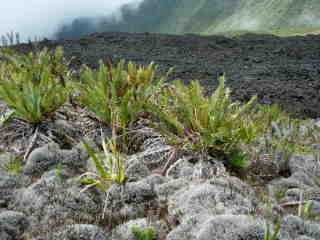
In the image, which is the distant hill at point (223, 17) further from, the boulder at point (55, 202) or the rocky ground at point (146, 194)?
the boulder at point (55, 202)

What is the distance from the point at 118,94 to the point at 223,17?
132 meters

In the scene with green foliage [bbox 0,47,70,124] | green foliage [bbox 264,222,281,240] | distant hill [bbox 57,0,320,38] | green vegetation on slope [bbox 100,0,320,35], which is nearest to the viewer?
green foliage [bbox 264,222,281,240]

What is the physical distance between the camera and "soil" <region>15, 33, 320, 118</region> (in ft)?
54.9

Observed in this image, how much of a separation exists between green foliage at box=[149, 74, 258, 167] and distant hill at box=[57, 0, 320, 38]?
74.1 meters

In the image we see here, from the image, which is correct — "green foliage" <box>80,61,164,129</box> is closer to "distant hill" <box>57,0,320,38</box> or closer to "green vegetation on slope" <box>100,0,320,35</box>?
"distant hill" <box>57,0,320,38</box>

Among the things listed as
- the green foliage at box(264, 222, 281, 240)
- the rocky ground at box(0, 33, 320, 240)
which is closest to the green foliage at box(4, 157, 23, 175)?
the rocky ground at box(0, 33, 320, 240)

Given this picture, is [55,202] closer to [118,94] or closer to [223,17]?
[118,94]

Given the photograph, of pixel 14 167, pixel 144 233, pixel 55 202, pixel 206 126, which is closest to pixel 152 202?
pixel 144 233

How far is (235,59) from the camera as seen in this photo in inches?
1006

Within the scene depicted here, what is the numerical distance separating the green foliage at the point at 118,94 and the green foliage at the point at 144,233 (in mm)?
1992

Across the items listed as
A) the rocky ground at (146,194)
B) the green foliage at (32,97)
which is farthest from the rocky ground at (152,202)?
the green foliage at (32,97)

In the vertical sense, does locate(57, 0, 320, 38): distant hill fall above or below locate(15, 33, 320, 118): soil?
above

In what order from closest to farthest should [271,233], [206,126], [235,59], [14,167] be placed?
[271,233] → [14,167] → [206,126] → [235,59]

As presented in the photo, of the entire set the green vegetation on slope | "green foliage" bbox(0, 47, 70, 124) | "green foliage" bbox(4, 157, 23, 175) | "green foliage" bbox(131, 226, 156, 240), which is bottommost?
"green foliage" bbox(131, 226, 156, 240)
